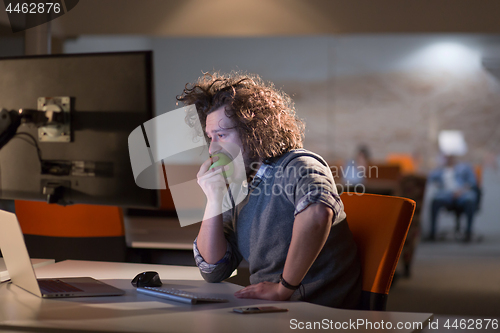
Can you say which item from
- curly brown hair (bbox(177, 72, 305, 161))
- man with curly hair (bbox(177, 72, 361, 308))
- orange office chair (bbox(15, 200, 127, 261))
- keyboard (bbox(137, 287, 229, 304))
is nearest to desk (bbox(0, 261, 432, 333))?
keyboard (bbox(137, 287, 229, 304))

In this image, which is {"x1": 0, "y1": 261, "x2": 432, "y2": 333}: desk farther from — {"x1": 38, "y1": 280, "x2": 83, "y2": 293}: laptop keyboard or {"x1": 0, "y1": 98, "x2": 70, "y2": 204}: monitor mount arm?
{"x1": 0, "y1": 98, "x2": 70, "y2": 204}: monitor mount arm

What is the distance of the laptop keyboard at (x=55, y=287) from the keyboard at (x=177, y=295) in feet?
0.50

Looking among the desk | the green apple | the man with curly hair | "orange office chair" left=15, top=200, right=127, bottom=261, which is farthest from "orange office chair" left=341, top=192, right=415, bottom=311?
"orange office chair" left=15, top=200, right=127, bottom=261

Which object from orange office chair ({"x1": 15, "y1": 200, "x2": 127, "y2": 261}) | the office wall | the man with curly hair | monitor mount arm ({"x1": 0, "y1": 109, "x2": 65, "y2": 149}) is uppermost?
the office wall

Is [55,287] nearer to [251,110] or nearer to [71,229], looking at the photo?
[251,110]

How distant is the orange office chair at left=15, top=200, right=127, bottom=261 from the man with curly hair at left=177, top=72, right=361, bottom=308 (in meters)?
0.89

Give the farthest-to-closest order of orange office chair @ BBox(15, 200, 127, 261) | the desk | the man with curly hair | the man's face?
orange office chair @ BBox(15, 200, 127, 261)
the man's face
the man with curly hair
the desk

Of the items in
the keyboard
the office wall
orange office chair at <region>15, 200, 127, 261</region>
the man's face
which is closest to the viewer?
the keyboard

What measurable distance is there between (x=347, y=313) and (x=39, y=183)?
0.73 meters

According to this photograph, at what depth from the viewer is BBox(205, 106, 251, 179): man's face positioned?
1.22 meters

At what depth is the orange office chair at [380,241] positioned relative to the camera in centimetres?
114

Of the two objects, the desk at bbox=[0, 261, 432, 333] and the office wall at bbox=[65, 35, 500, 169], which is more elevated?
the office wall at bbox=[65, 35, 500, 169]

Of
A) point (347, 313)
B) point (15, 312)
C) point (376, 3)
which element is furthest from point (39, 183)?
point (376, 3)

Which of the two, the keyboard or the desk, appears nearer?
the desk
